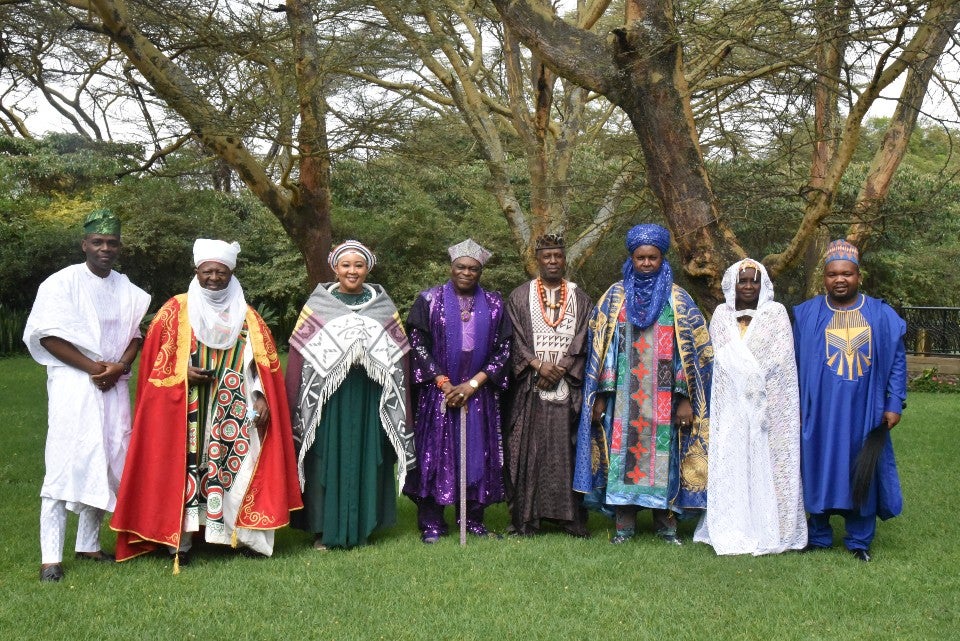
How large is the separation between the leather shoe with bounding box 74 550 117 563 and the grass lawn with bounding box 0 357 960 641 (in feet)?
0.32

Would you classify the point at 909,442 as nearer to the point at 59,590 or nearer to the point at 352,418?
the point at 352,418

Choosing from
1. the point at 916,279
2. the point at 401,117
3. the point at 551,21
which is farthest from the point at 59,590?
the point at 916,279

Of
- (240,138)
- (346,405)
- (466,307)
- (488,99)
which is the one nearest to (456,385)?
(466,307)

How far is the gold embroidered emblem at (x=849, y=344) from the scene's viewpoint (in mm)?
5559

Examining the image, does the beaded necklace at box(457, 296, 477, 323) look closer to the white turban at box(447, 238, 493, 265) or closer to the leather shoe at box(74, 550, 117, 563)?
the white turban at box(447, 238, 493, 265)

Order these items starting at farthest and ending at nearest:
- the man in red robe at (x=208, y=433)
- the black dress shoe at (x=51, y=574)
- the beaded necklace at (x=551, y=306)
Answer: the beaded necklace at (x=551, y=306), the man in red robe at (x=208, y=433), the black dress shoe at (x=51, y=574)

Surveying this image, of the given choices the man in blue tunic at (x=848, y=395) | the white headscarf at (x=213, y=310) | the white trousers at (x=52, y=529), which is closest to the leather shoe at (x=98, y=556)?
the white trousers at (x=52, y=529)

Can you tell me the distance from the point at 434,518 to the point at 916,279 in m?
15.8

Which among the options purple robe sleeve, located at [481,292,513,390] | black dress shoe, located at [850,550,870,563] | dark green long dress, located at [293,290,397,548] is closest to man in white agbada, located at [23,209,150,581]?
dark green long dress, located at [293,290,397,548]

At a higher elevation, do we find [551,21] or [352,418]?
[551,21]

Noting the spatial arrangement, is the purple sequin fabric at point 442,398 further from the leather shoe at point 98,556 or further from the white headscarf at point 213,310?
the leather shoe at point 98,556

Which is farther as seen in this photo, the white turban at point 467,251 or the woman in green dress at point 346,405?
the white turban at point 467,251

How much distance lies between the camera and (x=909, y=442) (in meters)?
10.0

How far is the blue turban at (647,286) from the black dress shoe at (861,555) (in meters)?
1.86
